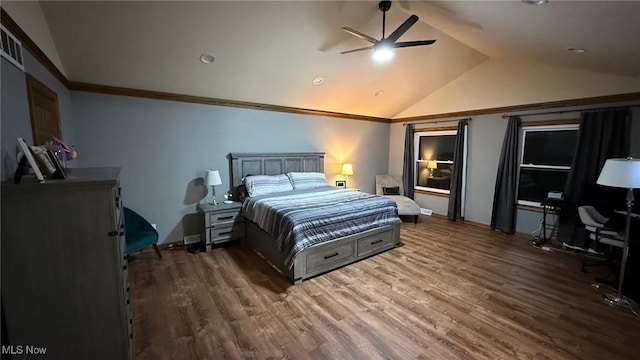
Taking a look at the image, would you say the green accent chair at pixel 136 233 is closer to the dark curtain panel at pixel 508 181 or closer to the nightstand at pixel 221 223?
the nightstand at pixel 221 223

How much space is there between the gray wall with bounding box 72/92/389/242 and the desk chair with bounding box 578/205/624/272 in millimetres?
4330

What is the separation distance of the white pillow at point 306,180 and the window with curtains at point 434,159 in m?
2.56

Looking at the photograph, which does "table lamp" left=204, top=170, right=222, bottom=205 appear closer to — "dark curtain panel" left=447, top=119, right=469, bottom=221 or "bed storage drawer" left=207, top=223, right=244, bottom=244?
"bed storage drawer" left=207, top=223, right=244, bottom=244

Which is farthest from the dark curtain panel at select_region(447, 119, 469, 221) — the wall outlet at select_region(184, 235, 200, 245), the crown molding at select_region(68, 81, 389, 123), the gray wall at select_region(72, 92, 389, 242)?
the wall outlet at select_region(184, 235, 200, 245)

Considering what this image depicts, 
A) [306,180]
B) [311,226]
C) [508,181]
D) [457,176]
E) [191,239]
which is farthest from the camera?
[457,176]

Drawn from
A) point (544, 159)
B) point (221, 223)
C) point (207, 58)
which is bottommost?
point (221, 223)

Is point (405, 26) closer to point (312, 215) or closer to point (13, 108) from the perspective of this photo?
point (312, 215)

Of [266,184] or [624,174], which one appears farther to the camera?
[266,184]

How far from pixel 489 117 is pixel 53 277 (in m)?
5.96

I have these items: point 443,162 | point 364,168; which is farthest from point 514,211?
point 364,168

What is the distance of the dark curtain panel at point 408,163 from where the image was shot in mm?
6102

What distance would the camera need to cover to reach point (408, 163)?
20.2 feet

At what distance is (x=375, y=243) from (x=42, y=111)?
374 cm

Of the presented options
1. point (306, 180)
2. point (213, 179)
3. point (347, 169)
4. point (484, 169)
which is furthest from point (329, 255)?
point (484, 169)
